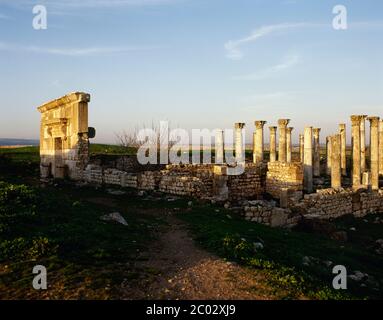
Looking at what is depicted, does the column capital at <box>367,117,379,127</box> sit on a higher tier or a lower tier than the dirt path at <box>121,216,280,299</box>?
higher

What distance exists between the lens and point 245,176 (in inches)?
752

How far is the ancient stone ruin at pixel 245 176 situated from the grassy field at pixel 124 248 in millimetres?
2092

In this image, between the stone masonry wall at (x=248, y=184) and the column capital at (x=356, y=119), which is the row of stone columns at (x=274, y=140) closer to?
the column capital at (x=356, y=119)

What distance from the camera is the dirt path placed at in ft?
19.0

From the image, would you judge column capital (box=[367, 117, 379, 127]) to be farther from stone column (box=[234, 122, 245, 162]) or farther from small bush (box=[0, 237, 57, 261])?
small bush (box=[0, 237, 57, 261])

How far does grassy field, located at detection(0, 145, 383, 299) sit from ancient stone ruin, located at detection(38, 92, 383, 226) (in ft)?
6.86

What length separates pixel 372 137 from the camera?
22.8 metres

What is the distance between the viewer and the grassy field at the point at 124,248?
6039mm

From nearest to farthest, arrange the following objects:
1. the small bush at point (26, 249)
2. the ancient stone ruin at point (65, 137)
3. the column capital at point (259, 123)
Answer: the small bush at point (26, 249) → the ancient stone ruin at point (65, 137) → the column capital at point (259, 123)

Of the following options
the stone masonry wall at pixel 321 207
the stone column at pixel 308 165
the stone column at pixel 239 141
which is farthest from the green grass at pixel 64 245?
the stone column at pixel 239 141

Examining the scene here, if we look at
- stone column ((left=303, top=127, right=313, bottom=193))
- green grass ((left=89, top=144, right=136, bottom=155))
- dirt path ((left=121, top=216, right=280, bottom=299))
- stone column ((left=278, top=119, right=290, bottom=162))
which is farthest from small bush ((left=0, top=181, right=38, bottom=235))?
stone column ((left=278, top=119, right=290, bottom=162))

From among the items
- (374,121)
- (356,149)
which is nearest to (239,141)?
(356,149)

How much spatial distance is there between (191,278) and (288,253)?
3.51 m
